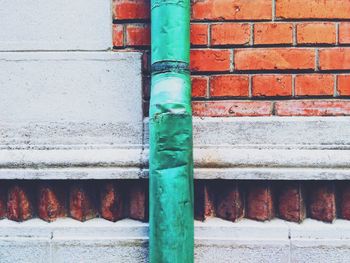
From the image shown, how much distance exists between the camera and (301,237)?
4.89 feet

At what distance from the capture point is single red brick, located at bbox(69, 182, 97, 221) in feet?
5.08

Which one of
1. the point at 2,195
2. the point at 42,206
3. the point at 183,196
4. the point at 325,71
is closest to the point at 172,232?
the point at 183,196

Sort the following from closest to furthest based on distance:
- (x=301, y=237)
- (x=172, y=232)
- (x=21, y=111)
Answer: (x=172, y=232), (x=301, y=237), (x=21, y=111)

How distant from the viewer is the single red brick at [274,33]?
5.13 ft

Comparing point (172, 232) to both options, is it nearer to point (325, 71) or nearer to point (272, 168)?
point (272, 168)

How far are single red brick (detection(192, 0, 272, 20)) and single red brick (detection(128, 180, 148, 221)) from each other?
0.72 m

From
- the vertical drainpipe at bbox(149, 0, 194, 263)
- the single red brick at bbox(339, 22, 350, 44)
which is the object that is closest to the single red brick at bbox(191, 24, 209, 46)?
the vertical drainpipe at bbox(149, 0, 194, 263)

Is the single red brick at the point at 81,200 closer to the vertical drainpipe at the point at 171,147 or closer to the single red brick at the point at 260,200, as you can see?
the vertical drainpipe at the point at 171,147

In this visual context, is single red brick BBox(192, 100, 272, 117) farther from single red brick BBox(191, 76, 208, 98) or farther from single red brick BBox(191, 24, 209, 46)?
single red brick BBox(191, 24, 209, 46)

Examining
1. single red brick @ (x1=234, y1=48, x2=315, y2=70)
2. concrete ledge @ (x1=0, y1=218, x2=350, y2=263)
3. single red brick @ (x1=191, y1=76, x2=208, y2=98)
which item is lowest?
concrete ledge @ (x1=0, y1=218, x2=350, y2=263)

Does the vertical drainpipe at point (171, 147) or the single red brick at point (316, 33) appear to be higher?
the single red brick at point (316, 33)

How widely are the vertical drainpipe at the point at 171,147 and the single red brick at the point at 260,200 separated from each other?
29 cm

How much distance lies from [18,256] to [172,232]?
0.67m

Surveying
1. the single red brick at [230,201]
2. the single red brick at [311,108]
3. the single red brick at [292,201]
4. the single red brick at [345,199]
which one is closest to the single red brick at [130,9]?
the single red brick at [311,108]
